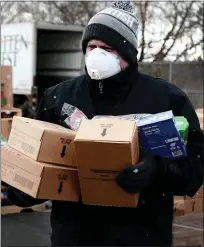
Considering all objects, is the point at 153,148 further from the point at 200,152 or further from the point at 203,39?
the point at 203,39

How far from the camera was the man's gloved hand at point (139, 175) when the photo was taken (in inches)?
85.8

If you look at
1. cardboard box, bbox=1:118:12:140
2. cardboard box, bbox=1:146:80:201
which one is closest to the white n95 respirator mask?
cardboard box, bbox=1:146:80:201

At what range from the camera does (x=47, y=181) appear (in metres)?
2.41

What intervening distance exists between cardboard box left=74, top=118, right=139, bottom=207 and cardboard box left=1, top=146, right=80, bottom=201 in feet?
0.30

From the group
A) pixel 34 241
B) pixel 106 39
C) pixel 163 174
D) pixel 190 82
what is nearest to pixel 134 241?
pixel 163 174

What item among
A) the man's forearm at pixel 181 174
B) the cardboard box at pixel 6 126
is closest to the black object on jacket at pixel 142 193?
the man's forearm at pixel 181 174

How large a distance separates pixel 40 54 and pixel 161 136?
11.7 meters

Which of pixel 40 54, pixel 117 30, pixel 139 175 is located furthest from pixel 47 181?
pixel 40 54

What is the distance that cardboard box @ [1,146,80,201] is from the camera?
240cm

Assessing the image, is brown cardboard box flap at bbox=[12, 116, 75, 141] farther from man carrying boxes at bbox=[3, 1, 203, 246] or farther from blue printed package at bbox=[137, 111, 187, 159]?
blue printed package at bbox=[137, 111, 187, 159]

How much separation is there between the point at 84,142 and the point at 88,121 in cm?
13

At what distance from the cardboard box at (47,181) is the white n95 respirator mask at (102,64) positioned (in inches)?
16.6

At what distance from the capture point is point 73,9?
1758 cm

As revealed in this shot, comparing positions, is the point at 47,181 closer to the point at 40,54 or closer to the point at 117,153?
the point at 117,153
